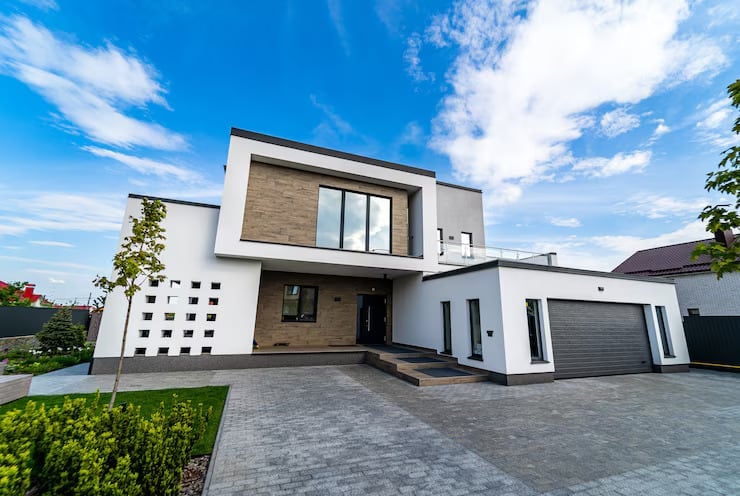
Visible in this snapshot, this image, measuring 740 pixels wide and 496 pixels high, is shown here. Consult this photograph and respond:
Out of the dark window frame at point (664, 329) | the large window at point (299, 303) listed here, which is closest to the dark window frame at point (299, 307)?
the large window at point (299, 303)

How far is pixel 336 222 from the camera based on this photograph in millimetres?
10930

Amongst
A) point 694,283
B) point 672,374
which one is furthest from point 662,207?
point 672,374

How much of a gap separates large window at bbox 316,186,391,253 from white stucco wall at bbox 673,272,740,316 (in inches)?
563

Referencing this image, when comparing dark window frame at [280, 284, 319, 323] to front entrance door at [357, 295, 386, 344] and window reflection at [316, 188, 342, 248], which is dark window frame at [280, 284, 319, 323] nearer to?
front entrance door at [357, 295, 386, 344]

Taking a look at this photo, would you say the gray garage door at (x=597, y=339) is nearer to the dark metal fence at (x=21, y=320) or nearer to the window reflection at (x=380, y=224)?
the window reflection at (x=380, y=224)

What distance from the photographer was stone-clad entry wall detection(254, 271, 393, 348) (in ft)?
36.9

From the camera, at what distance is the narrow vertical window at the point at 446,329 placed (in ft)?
31.2

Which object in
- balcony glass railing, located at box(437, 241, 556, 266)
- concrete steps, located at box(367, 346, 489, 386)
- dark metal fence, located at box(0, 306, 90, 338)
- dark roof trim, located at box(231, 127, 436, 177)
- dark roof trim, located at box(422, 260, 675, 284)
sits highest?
dark roof trim, located at box(231, 127, 436, 177)

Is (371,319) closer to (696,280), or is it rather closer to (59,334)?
(59,334)

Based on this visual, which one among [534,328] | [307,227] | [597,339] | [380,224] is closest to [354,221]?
[380,224]

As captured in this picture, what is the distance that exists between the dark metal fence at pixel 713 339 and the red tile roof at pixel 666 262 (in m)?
4.30

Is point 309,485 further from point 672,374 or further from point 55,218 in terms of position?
point 55,218

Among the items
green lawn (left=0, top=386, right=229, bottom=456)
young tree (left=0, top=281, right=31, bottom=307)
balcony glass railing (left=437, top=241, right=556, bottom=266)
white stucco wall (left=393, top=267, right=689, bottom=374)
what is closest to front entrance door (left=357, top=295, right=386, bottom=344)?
white stucco wall (left=393, top=267, right=689, bottom=374)

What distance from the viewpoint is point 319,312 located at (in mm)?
11938
